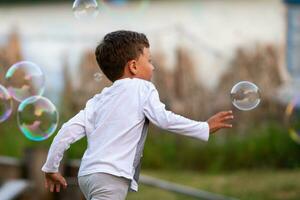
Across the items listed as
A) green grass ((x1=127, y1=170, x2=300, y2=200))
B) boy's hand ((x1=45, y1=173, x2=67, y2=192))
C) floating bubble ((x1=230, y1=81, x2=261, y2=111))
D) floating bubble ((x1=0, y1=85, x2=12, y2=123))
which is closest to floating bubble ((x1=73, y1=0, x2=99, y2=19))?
floating bubble ((x1=0, y1=85, x2=12, y2=123))

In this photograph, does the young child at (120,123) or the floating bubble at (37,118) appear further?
the floating bubble at (37,118)

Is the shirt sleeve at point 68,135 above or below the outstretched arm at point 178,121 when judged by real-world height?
below

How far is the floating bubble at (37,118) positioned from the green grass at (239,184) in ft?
10.4

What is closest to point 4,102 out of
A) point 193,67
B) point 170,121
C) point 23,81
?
point 23,81

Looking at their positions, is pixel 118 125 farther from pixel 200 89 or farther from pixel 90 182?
pixel 200 89

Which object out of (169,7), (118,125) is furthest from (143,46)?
(169,7)

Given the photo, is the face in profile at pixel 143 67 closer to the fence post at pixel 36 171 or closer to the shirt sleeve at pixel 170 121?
the shirt sleeve at pixel 170 121

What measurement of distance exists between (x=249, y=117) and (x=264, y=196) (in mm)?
3195

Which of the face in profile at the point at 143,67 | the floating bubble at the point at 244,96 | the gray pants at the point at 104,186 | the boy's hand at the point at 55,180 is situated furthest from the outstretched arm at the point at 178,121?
the floating bubble at the point at 244,96

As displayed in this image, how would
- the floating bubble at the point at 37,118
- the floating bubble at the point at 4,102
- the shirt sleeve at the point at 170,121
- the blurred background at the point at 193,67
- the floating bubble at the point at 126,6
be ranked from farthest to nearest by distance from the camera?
1. the floating bubble at the point at 126,6
2. the blurred background at the point at 193,67
3. the floating bubble at the point at 4,102
4. the floating bubble at the point at 37,118
5. the shirt sleeve at the point at 170,121

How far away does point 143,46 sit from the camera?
4.90 m

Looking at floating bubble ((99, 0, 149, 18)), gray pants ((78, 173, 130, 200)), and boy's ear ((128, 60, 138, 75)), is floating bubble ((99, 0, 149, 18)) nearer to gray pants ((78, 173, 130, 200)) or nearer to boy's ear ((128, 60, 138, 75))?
boy's ear ((128, 60, 138, 75))

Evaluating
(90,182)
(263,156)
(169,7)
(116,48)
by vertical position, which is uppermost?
(116,48)

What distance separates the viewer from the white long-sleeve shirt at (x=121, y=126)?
466 cm
